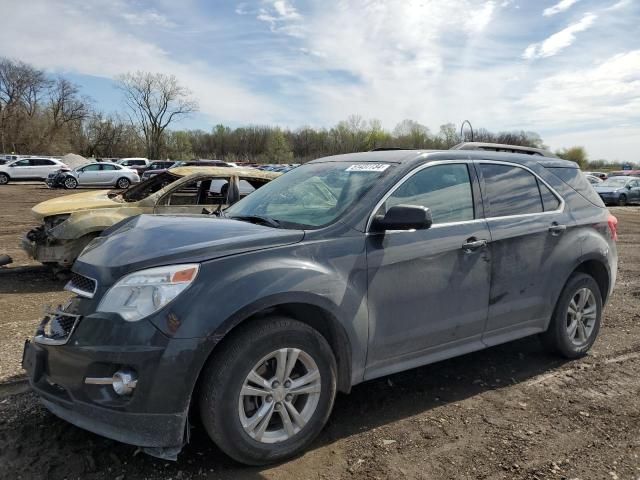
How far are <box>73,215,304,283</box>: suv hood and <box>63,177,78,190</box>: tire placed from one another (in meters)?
30.7

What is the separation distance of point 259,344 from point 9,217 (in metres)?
15.8

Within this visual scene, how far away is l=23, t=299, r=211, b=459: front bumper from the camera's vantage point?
8.46ft

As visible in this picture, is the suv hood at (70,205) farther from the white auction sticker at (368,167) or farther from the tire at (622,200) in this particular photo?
the tire at (622,200)

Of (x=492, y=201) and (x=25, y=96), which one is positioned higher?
(x=25, y=96)

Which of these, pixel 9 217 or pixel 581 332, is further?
pixel 9 217

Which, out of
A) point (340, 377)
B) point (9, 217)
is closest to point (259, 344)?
point (340, 377)

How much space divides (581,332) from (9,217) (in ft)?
53.0

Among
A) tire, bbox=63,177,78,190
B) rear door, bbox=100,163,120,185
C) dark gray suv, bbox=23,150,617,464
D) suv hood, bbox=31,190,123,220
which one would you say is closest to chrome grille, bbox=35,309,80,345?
dark gray suv, bbox=23,150,617,464

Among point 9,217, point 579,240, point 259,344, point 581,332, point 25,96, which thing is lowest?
point 9,217

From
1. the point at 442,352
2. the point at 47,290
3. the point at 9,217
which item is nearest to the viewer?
the point at 442,352

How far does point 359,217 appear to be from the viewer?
3346mm

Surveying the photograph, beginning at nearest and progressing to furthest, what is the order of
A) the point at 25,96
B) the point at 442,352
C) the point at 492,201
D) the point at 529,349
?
the point at 442,352 < the point at 492,201 < the point at 529,349 < the point at 25,96

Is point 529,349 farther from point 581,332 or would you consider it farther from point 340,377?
point 340,377

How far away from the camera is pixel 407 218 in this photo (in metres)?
3.17
